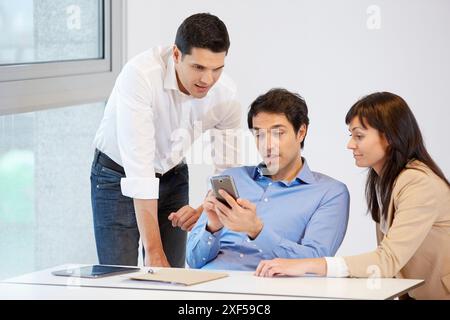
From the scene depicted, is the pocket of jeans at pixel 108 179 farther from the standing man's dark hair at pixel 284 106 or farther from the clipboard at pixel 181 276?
the clipboard at pixel 181 276

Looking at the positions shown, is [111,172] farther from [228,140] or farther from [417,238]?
[417,238]

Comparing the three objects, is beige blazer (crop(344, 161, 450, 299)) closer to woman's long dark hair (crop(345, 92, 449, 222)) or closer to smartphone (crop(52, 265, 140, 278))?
woman's long dark hair (crop(345, 92, 449, 222))

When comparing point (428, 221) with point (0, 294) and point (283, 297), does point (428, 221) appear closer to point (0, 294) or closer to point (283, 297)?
point (283, 297)

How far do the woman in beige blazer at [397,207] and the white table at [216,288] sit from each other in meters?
0.05

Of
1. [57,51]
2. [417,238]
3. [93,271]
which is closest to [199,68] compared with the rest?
[93,271]

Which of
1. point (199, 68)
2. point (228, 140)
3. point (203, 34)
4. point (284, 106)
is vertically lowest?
point (228, 140)

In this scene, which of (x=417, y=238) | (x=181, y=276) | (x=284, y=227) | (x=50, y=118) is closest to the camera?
(x=181, y=276)

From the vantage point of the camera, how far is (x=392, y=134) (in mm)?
2395

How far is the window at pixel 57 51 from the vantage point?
10.8 feet

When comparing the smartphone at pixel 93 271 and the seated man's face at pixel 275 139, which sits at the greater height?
the seated man's face at pixel 275 139

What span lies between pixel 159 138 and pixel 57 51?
3.34 feet

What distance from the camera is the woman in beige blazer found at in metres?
2.21

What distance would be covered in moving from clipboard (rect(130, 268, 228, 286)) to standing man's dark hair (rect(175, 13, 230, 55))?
783 mm

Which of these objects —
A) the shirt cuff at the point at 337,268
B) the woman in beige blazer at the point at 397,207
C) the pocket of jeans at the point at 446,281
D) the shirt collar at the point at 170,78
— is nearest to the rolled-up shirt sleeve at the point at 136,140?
the shirt collar at the point at 170,78
